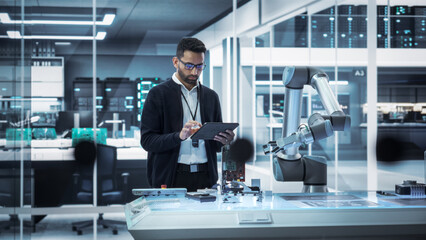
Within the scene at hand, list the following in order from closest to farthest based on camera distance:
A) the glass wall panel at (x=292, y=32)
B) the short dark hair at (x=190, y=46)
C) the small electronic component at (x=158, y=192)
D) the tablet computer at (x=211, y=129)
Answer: the small electronic component at (x=158, y=192) → the tablet computer at (x=211, y=129) → the short dark hair at (x=190, y=46) → the glass wall panel at (x=292, y=32)

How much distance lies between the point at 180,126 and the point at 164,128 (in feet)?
0.29

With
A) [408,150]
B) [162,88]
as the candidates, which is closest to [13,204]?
[162,88]

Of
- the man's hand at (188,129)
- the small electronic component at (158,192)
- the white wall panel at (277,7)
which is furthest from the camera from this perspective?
the white wall panel at (277,7)

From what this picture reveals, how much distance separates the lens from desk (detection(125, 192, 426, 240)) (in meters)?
1.65

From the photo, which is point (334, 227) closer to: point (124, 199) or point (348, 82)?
point (124, 199)

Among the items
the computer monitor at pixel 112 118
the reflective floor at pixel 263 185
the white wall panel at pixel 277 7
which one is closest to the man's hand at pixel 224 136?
the reflective floor at pixel 263 185

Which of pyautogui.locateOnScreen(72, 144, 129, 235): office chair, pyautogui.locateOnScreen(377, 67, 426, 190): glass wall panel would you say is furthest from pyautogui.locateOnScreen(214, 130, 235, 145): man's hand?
pyautogui.locateOnScreen(377, 67, 426, 190): glass wall panel

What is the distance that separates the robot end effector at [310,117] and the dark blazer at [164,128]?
1.71 ft

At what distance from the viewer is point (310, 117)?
6.32ft

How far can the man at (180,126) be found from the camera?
242 centimetres

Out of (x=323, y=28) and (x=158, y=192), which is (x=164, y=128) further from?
(x=323, y=28)

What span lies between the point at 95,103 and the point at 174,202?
3.93 meters

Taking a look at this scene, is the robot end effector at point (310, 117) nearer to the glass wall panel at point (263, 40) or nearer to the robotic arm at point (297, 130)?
the robotic arm at point (297, 130)

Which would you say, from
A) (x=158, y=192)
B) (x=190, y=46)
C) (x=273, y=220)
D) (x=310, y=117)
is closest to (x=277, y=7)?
(x=190, y=46)
